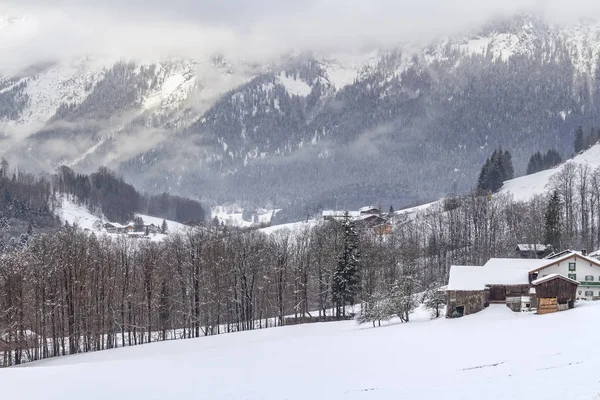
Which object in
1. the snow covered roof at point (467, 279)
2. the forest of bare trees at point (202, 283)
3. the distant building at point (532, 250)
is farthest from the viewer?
the distant building at point (532, 250)

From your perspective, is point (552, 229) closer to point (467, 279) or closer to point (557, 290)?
point (467, 279)

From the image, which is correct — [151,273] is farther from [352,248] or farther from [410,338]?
[410,338]

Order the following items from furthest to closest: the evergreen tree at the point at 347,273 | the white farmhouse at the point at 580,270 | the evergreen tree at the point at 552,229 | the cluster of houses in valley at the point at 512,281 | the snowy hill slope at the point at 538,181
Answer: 1. the snowy hill slope at the point at 538,181
2. the evergreen tree at the point at 552,229
3. the evergreen tree at the point at 347,273
4. the white farmhouse at the point at 580,270
5. the cluster of houses in valley at the point at 512,281

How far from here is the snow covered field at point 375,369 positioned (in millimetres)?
27188

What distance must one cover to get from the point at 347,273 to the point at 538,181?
10028cm

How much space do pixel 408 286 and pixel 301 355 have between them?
88.6ft

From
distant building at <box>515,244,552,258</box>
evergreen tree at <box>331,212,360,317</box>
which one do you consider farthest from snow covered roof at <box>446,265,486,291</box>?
distant building at <box>515,244,552,258</box>

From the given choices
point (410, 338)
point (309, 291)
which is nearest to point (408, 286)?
point (410, 338)

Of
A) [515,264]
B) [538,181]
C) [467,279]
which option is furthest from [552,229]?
[538,181]

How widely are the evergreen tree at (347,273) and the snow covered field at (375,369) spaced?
2308 cm

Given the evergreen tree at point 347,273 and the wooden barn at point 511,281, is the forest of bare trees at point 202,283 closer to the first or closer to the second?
the evergreen tree at point 347,273

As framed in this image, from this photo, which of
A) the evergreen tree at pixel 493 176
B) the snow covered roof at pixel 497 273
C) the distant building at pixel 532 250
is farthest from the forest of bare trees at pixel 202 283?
the evergreen tree at pixel 493 176

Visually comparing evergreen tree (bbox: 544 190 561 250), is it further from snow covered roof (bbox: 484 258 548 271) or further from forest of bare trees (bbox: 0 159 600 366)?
snow covered roof (bbox: 484 258 548 271)

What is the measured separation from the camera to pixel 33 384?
1465 inches
